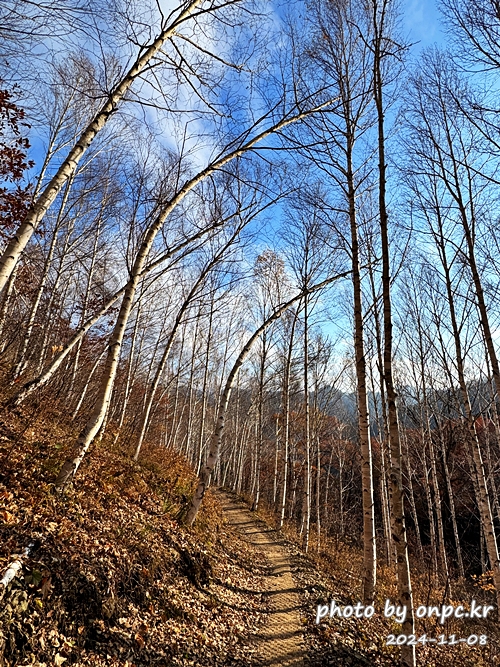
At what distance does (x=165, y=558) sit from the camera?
532cm

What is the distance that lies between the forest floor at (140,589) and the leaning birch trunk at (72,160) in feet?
9.04

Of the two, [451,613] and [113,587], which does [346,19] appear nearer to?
[113,587]

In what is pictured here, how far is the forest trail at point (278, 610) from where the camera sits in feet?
15.0

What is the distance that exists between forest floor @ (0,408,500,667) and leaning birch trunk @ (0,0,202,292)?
108 inches

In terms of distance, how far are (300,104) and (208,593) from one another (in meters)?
8.88

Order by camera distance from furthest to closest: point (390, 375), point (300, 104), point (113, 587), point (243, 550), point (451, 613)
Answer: point (243, 550) → point (451, 613) → point (300, 104) → point (390, 375) → point (113, 587)

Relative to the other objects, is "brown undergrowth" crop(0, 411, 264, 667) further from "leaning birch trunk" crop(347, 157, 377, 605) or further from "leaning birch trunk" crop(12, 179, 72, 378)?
"leaning birch trunk" crop(347, 157, 377, 605)

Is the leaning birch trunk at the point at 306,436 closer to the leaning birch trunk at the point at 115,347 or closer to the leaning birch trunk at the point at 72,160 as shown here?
the leaning birch trunk at the point at 115,347

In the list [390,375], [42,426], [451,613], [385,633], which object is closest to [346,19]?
[390,375]

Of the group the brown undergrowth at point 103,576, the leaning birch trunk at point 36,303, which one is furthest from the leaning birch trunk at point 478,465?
the leaning birch trunk at point 36,303

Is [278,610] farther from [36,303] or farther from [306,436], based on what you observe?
[36,303]

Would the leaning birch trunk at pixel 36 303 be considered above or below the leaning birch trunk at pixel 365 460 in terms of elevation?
above

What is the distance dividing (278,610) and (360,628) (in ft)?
4.60

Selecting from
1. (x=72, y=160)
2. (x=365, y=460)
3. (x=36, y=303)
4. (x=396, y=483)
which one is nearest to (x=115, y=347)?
(x=72, y=160)
